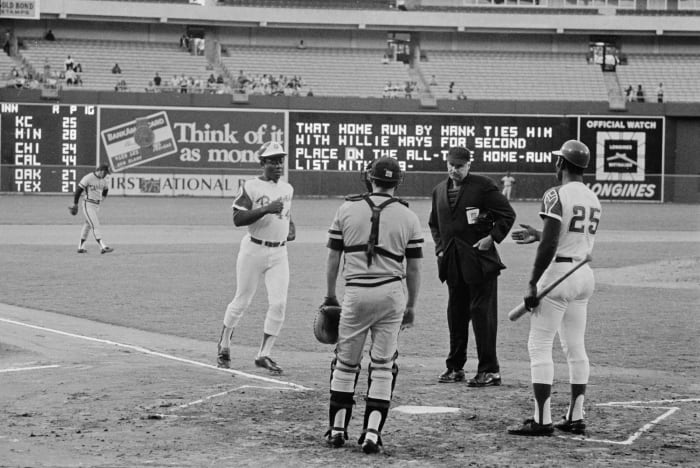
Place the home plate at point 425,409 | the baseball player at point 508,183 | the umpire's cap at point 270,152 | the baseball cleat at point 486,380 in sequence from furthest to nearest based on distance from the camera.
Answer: the baseball player at point 508,183
the umpire's cap at point 270,152
the baseball cleat at point 486,380
the home plate at point 425,409

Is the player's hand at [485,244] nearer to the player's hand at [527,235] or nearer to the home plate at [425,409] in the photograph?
the player's hand at [527,235]

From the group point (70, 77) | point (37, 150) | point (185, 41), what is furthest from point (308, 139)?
point (185, 41)

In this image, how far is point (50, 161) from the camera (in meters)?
47.3

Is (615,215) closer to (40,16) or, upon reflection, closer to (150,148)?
(150,148)

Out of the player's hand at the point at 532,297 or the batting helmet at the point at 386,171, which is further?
the player's hand at the point at 532,297

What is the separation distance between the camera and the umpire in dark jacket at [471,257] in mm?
9898

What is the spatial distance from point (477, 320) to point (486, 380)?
56 centimetres

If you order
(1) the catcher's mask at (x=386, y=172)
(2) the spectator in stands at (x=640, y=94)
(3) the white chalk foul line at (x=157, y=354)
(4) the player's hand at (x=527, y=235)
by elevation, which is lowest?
(3) the white chalk foul line at (x=157, y=354)

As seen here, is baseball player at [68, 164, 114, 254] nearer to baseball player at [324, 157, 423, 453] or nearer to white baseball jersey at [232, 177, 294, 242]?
white baseball jersey at [232, 177, 294, 242]

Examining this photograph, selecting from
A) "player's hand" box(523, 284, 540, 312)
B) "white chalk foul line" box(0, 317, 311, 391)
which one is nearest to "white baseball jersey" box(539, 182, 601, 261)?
"player's hand" box(523, 284, 540, 312)

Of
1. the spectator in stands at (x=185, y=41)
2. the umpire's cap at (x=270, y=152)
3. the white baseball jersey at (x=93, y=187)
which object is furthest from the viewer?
the spectator in stands at (x=185, y=41)

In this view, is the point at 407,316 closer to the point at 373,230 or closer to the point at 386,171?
the point at 373,230

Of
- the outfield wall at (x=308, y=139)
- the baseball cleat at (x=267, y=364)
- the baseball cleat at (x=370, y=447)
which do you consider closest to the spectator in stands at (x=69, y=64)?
the outfield wall at (x=308, y=139)

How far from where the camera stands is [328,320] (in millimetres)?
7754
